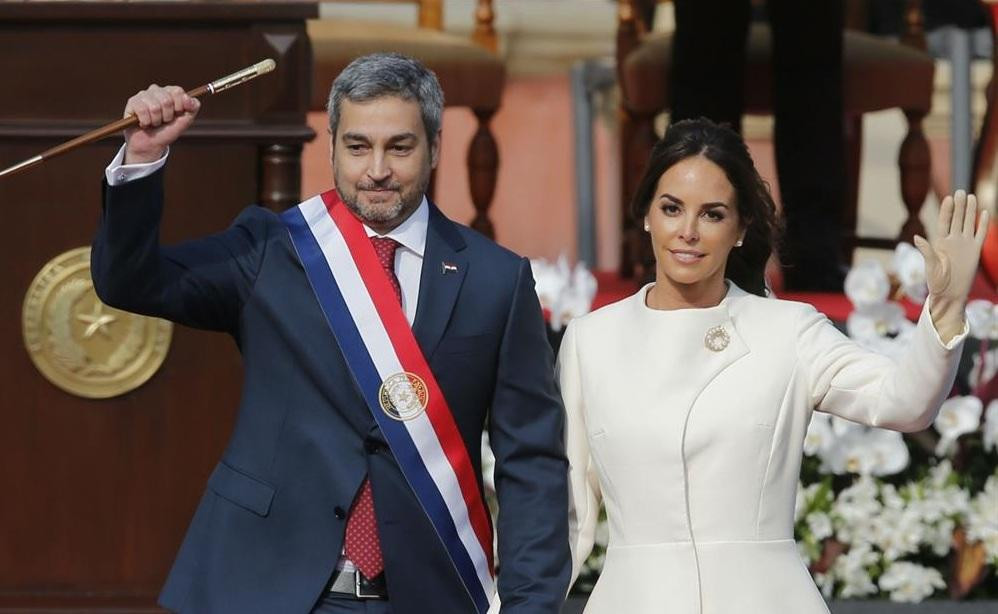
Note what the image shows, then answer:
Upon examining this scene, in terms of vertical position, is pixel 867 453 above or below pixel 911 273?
below

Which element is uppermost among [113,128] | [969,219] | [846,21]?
[113,128]

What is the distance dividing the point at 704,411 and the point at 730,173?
34 cm

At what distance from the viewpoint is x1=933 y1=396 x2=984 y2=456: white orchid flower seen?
464 cm

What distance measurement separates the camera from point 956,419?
15.3 feet

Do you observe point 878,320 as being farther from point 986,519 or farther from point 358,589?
point 358,589

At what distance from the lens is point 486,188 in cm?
613

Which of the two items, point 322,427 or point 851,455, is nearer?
point 322,427

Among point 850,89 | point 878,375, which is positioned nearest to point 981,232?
point 878,375

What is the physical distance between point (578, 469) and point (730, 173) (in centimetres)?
46

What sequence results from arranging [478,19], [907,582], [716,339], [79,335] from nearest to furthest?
[716,339] → [79,335] → [907,582] → [478,19]

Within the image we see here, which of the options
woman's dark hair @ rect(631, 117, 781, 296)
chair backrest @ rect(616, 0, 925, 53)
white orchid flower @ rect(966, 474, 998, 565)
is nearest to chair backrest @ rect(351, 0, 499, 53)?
chair backrest @ rect(616, 0, 925, 53)

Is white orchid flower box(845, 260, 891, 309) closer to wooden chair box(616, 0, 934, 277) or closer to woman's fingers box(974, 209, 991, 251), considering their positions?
wooden chair box(616, 0, 934, 277)

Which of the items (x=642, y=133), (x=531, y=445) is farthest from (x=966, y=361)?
(x=531, y=445)

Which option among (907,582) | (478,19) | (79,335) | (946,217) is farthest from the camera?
(478,19)
